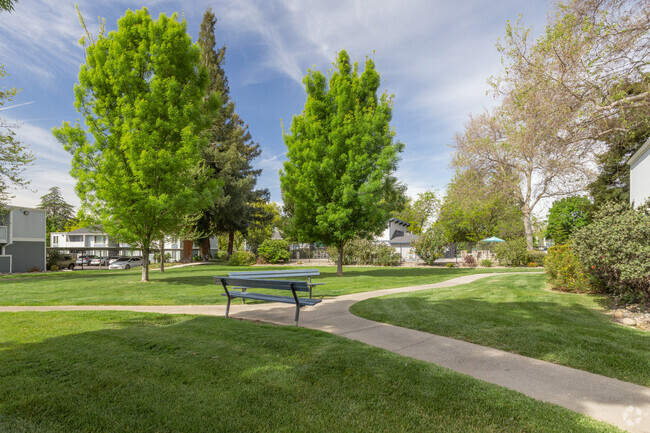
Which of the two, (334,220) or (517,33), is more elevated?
(517,33)

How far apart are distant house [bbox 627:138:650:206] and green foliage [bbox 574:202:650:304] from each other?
2650 millimetres

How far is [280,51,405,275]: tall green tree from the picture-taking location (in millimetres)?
16047

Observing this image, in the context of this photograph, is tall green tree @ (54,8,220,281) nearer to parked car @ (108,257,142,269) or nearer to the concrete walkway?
the concrete walkway

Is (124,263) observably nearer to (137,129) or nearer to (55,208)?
(137,129)

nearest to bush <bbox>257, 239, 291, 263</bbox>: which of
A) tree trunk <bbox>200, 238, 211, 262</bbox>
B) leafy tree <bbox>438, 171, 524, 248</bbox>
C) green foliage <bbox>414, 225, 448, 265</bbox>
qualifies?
tree trunk <bbox>200, 238, 211, 262</bbox>

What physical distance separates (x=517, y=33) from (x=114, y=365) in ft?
42.4

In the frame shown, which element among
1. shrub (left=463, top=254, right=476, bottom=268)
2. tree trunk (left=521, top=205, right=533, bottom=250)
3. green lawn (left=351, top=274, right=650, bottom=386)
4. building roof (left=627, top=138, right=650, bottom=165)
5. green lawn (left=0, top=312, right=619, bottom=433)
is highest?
building roof (left=627, top=138, right=650, bottom=165)

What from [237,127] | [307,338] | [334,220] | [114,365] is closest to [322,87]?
[334,220]

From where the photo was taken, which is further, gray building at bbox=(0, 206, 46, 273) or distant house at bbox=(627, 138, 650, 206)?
gray building at bbox=(0, 206, 46, 273)

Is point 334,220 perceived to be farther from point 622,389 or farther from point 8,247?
point 8,247

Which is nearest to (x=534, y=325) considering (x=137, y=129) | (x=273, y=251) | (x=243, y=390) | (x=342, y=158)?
(x=243, y=390)

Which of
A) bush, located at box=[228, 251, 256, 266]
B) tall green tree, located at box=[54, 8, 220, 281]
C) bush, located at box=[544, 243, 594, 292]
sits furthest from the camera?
bush, located at box=[228, 251, 256, 266]

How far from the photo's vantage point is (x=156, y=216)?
46.5ft

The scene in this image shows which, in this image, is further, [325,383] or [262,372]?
[262,372]
